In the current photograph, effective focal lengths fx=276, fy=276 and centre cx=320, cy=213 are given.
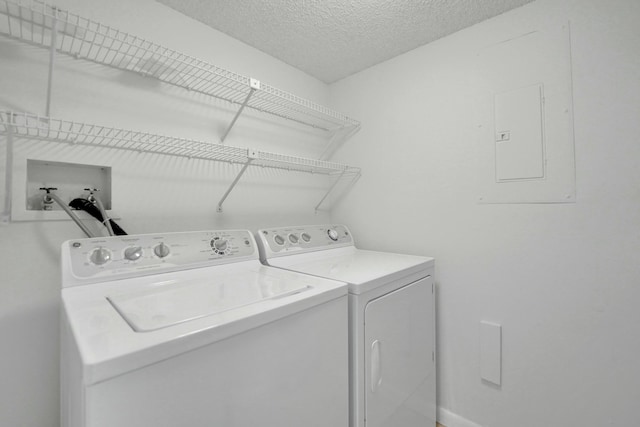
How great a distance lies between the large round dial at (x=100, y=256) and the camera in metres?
1.05

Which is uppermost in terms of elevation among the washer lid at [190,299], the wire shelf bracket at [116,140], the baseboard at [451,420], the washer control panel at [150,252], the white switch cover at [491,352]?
the wire shelf bracket at [116,140]

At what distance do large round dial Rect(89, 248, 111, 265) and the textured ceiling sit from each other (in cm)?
130

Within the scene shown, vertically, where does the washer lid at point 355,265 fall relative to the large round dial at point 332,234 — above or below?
below

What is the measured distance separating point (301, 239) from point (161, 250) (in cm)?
78

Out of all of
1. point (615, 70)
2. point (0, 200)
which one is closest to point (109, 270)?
point (0, 200)

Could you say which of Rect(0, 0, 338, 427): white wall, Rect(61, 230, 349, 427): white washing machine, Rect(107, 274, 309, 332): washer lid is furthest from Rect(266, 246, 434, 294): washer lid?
Rect(0, 0, 338, 427): white wall

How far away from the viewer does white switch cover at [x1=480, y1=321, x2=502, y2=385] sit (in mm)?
1529

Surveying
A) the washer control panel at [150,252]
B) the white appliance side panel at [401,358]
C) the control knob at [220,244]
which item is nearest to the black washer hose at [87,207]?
the washer control panel at [150,252]

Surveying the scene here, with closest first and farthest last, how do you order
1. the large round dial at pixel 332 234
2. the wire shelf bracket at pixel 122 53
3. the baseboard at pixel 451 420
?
the wire shelf bracket at pixel 122 53
the baseboard at pixel 451 420
the large round dial at pixel 332 234

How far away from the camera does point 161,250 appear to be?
1.21 m

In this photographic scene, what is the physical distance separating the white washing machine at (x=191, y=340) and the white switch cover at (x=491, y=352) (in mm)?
997

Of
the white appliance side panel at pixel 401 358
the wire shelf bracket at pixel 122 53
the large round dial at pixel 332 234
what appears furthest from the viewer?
the large round dial at pixel 332 234

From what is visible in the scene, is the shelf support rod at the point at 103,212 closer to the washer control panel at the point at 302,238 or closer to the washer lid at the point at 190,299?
the washer lid at the point at 190,299

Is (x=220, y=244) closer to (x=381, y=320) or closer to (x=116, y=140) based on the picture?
(x=116, y=140)
